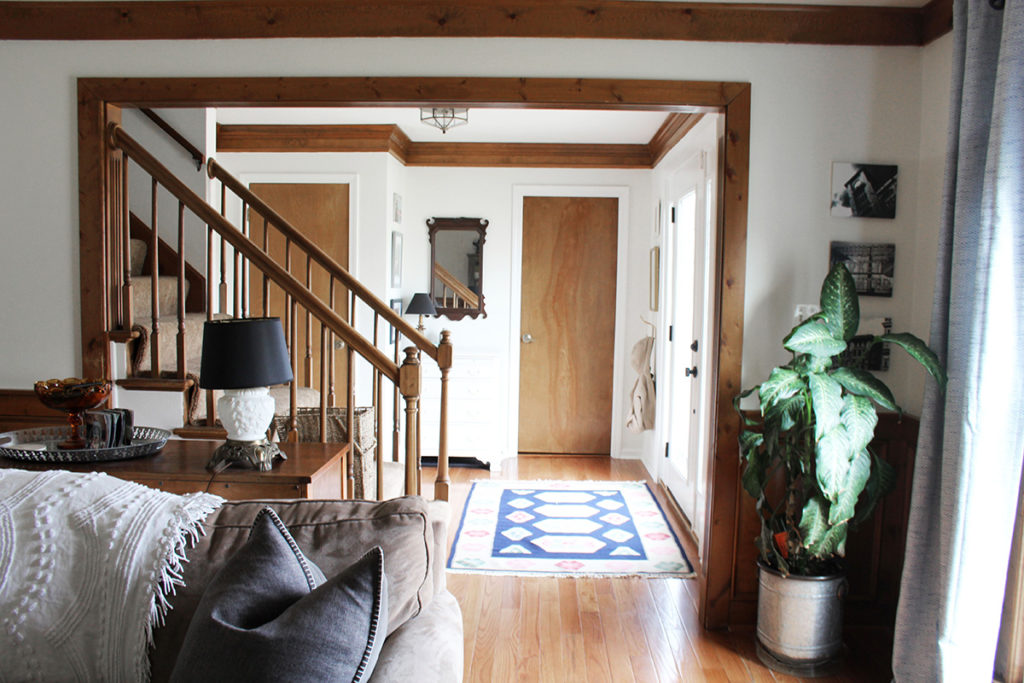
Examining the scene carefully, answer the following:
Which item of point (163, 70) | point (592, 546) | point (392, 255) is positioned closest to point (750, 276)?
point (592, 546)

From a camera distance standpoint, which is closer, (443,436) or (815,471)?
(815,471)

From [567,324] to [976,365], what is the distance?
12.1 feet

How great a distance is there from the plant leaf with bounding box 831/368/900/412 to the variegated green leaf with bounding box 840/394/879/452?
0.04m

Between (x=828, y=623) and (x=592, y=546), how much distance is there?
4.50ft

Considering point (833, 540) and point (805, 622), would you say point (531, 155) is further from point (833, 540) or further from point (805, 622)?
point (805, 622)

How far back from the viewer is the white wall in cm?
270

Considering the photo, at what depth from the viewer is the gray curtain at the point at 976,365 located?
1.98m

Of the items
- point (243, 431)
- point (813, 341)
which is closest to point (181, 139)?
Answer: point (243, 431)

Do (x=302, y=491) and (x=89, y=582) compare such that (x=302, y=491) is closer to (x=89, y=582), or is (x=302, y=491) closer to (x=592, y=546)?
(x=89, y=582)

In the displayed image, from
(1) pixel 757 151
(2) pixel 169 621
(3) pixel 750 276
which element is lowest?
(2) pixel 169 621

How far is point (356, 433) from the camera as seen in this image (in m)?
3.13

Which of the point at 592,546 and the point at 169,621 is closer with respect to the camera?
the point at 169,621

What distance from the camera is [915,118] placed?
272 centimetres

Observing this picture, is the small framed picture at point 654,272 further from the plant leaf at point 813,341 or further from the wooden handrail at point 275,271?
the wooden handrail at point 275,271
